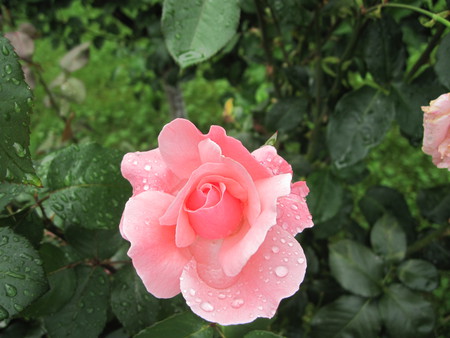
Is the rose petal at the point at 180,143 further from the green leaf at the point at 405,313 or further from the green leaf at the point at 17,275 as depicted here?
the green leaf at the point at 405,313

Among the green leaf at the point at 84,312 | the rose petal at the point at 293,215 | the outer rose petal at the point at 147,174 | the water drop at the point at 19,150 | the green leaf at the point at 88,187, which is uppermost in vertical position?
the water drop at the point at 19,150

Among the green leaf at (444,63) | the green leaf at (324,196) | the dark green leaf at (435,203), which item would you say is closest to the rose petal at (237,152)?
the green leaf at (444,63)

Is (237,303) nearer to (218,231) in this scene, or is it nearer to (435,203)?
(218,231)

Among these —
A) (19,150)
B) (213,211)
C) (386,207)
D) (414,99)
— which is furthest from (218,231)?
(386,207)

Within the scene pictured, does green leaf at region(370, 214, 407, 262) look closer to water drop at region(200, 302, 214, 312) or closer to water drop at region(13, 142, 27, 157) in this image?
water drop at region(200, 302, 214, 312)

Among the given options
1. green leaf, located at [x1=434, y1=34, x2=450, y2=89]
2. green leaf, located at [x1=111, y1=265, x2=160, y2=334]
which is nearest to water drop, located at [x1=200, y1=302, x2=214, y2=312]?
green leaf, located at [x1=111, y1=265, x2=160, y2=334]

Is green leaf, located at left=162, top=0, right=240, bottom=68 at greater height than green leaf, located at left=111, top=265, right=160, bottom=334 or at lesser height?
greater
